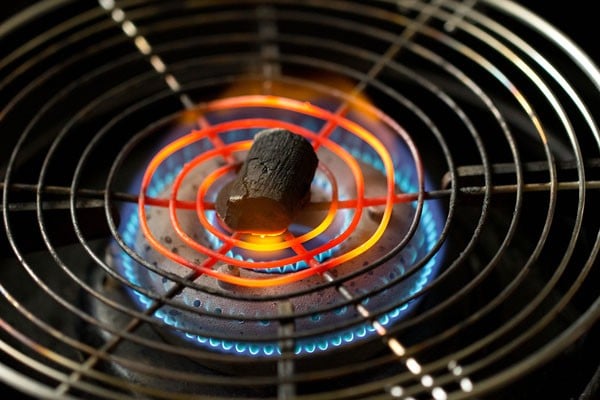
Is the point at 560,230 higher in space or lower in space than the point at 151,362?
higher

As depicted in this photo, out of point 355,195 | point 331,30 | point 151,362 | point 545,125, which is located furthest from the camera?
point 331,30

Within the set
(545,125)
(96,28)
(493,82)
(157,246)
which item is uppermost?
(96,28)

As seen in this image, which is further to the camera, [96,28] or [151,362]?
[96,28]

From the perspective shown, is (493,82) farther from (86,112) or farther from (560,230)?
(86,112)

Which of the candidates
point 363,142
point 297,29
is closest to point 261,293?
point 363,142

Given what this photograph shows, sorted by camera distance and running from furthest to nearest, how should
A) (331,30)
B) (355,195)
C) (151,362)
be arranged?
(331,30), (355,195), (151,362)
